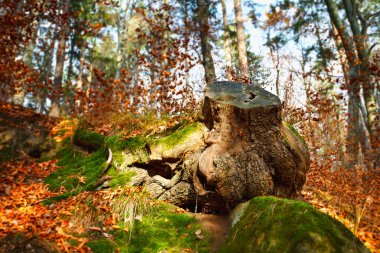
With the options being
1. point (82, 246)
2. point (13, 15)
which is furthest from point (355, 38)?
point (13, 15)

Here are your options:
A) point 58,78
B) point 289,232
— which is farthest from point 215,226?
point 58,78

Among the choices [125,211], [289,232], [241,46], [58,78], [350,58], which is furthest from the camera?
[58,78]

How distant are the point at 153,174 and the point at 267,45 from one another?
1303 centimetres

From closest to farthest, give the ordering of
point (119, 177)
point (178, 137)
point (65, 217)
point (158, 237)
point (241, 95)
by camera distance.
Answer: point (158, 237) < point (65, 217) < point (241, 95) < point (119, 177) < point (178, 137)

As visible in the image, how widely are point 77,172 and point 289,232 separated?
14.8 feet

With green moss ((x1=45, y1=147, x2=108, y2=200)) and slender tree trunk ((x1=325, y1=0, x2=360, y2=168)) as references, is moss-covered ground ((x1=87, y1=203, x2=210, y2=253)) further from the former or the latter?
slender tree trunk ((x1=325, y1=0, x2=360, y2=168))

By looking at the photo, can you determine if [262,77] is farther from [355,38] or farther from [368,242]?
[368,242]

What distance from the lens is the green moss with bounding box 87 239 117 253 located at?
124 inches

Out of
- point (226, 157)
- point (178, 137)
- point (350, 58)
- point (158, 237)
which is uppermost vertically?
point (350, 58)

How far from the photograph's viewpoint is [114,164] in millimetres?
4914

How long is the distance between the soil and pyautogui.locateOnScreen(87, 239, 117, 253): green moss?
4.27 feet

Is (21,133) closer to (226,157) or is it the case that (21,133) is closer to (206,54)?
(226,157)

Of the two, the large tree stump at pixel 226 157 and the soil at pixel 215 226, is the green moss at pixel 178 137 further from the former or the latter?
the soil at pixel 215 226

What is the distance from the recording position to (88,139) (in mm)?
6598
